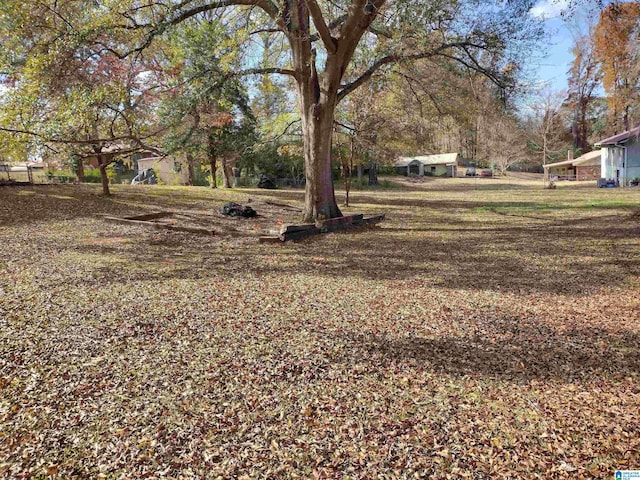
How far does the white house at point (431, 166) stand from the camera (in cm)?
5211

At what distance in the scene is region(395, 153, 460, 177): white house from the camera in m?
52.1

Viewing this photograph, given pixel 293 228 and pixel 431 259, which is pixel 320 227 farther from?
pixel 431 259

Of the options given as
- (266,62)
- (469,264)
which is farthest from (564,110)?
(469,264)

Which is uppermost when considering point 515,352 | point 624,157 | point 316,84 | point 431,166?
point 431,166

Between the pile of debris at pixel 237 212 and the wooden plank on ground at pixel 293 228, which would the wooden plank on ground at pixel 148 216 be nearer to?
the pile of debris at pixel 237 212

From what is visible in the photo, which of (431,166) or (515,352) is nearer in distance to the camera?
(515,352)

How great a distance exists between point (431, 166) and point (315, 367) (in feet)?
186

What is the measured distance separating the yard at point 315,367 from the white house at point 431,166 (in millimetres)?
46931

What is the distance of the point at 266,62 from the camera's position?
11.7 meters

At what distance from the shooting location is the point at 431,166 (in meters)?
56.4

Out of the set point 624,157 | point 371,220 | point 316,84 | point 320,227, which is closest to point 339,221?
point 320,227

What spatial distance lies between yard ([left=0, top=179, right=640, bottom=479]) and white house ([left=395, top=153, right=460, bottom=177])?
4693 centimetres

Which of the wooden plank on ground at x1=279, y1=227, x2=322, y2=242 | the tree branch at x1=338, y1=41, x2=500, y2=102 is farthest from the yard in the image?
the tree branch at x1=338, y1=41, x2=500, y2=102

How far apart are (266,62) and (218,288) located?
8.84m
